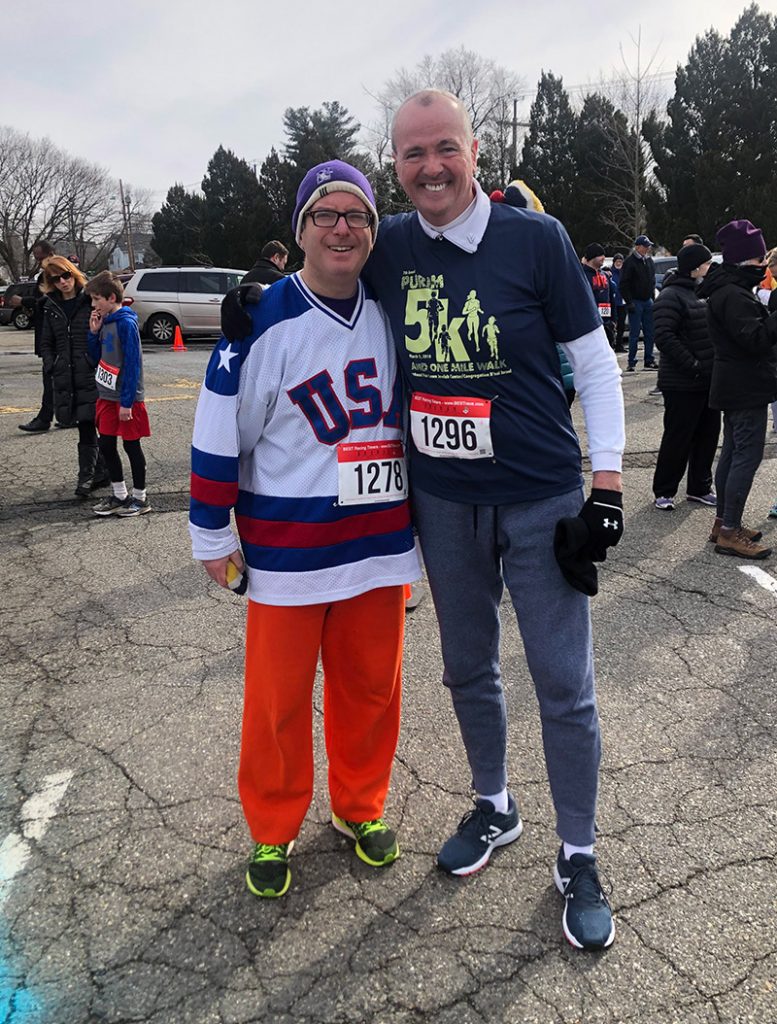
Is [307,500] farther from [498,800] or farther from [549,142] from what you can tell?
[549,142]

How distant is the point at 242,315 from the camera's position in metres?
2.02

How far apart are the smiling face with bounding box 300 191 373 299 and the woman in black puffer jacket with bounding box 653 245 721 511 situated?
156 inches

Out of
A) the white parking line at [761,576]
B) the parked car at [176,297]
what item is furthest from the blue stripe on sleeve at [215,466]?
the parked car at [176,297]

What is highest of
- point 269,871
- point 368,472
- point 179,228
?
point 179,228

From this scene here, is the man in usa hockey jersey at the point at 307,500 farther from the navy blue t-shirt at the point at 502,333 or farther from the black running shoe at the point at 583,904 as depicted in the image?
the black running shoe at the point at 583,904

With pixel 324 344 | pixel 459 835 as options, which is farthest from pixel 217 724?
pixel 324 344

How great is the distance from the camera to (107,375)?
561 cm

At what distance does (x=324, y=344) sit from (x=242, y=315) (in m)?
0.22

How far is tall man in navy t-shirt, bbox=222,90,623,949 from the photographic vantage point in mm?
1959

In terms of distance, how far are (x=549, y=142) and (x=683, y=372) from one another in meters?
35.0

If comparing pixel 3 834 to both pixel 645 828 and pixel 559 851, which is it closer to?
pixel 559 851

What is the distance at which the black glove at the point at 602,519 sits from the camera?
1961mm

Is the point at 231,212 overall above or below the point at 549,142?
below

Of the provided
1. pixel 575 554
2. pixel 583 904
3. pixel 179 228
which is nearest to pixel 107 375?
pixel 575 554
